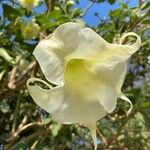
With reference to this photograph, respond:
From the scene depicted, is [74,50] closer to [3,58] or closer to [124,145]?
[3,58]

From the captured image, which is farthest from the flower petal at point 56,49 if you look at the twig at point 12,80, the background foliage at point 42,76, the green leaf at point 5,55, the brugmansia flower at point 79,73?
the twig at point 12,80

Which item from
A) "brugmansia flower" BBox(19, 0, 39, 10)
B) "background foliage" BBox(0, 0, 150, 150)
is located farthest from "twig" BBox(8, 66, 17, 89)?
"brugmansia flower" BBox(19, 0, 39, 10)

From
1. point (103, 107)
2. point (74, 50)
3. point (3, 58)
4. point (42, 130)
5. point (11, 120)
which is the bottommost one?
point (11, 120)

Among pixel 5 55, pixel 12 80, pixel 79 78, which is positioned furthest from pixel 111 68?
pixel 12 80

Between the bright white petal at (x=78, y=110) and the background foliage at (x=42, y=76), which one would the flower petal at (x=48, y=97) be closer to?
the bright white petal at (x=78, y=110)

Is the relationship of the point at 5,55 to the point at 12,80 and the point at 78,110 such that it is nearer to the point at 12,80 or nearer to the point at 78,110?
the point at 12,80

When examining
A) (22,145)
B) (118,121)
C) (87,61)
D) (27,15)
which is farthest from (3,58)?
(87,61)
